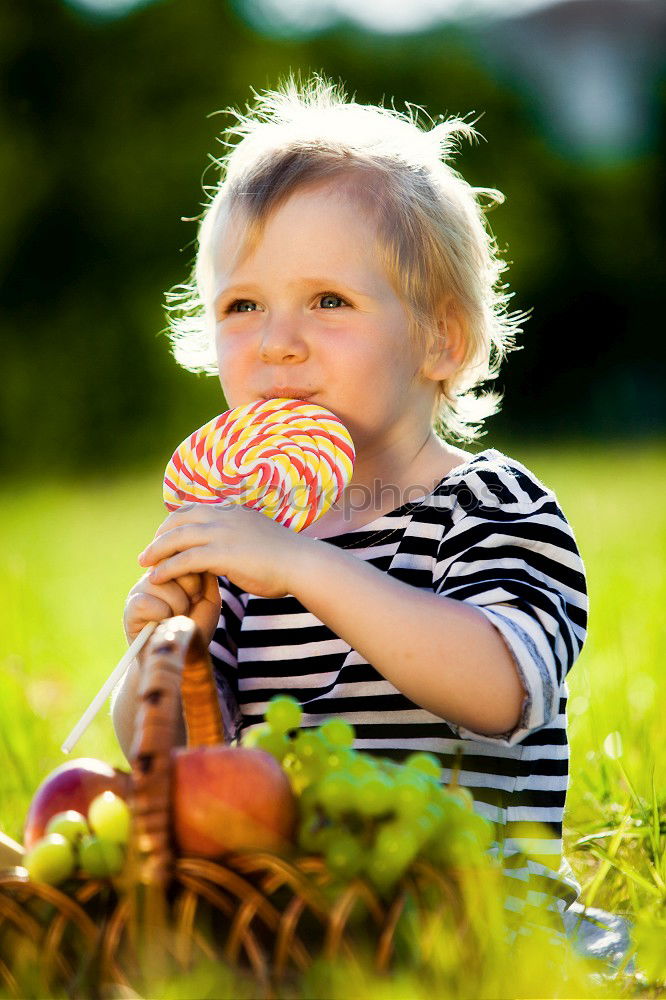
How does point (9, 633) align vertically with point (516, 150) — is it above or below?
below

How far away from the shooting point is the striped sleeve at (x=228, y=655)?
228 centimetres

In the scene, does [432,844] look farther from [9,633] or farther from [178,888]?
[9,633]

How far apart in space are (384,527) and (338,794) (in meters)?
0.97

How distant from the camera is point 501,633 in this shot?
1.80 metres

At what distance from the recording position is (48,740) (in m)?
3.06

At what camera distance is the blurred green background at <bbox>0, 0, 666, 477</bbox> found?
10812 millimetres

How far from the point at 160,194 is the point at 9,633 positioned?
Result: 7905mm

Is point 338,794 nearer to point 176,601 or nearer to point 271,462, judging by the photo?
point 176,601

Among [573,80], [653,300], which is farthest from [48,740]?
[573,80]

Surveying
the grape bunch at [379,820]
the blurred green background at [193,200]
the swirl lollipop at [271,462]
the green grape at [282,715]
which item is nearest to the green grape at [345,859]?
the grape bunch at [379,820]

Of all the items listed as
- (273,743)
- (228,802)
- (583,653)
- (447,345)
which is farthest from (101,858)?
(583,653)

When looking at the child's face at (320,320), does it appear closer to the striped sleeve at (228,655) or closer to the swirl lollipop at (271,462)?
the swirl lollipop at (271,462)

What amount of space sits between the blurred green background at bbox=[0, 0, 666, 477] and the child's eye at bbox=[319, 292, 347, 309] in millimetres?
8127

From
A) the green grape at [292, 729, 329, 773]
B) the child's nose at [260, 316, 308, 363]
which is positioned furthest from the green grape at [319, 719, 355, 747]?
the child's nose at [260, 316, 308, 363]
